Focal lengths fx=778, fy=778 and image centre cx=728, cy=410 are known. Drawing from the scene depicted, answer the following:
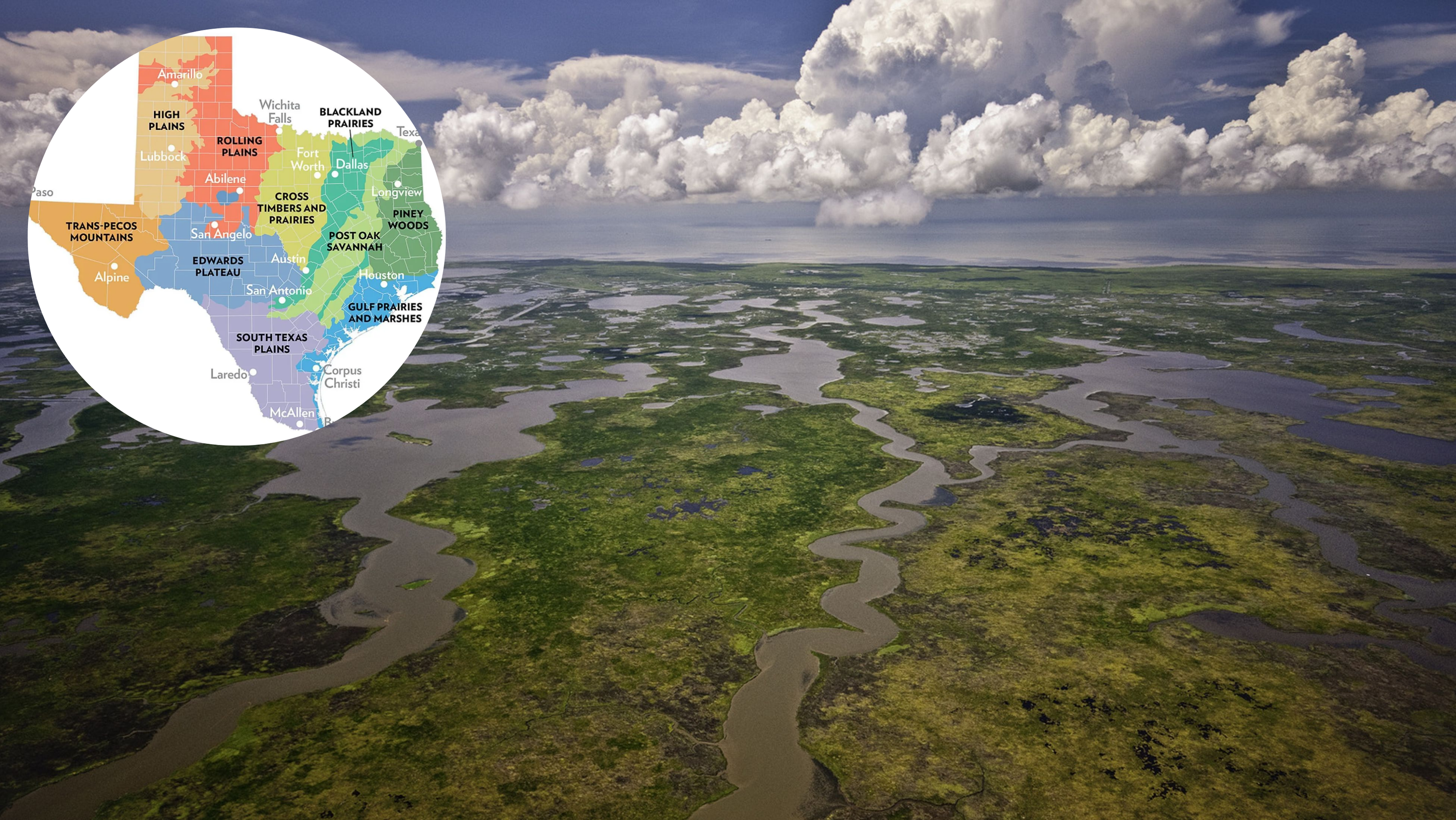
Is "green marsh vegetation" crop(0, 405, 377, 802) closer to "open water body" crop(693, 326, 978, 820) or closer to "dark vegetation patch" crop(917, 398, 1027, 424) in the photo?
"open water body" crop(693, 326, 978, 820)

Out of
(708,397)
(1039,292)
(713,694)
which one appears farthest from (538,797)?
(1039,292)

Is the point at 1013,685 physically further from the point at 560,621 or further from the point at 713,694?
the point at 560,621

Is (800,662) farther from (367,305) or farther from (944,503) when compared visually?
(367,305)

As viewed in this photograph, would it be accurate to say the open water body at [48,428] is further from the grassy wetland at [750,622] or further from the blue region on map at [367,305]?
the blue region on map at [367,305]

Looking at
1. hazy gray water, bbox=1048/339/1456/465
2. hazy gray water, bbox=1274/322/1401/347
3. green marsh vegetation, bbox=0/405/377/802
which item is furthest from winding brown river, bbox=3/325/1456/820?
hazy gray water, bbox=1274/322/1401/347

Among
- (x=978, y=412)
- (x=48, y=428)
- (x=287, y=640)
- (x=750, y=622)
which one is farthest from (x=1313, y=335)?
(x=48, y=428)

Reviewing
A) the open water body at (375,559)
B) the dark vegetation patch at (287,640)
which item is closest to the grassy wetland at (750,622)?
the dark vegetation patch at (287,640)
